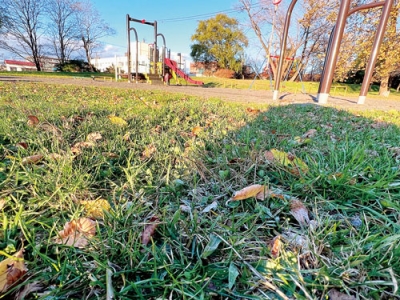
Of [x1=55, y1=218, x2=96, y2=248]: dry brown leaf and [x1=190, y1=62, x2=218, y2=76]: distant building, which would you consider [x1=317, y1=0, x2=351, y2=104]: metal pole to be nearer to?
[x1=55, y1=218, x2=96, y2=248]: dry brown leaf

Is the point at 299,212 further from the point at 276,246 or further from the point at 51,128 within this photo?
the point at 51,128

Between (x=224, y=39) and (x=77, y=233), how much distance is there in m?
34.1

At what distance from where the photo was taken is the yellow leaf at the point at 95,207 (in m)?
0.75

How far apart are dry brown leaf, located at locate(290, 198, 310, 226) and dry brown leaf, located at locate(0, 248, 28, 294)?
784mm

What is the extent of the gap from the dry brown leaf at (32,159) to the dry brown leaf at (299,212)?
1140mm

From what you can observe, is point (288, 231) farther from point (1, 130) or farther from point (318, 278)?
point (1, 130)

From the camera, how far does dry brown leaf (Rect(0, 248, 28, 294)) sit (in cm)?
50

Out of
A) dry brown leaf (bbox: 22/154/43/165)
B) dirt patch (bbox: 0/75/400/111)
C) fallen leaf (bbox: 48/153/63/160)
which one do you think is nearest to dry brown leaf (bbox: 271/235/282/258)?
fallen leaf (bbox: 48/153/63/160)

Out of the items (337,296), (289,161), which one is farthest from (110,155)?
(337,296)

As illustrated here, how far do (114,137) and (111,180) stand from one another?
1.70 ft

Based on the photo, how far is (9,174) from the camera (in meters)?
0.91

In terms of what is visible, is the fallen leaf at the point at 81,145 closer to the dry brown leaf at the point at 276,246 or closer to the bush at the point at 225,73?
the dry brown leaf at the point at 276,246

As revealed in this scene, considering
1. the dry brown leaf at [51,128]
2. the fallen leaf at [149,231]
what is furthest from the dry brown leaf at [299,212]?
the dry brown leaf at [51,128]

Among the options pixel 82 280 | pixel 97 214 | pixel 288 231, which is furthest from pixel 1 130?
pixel 288 231
